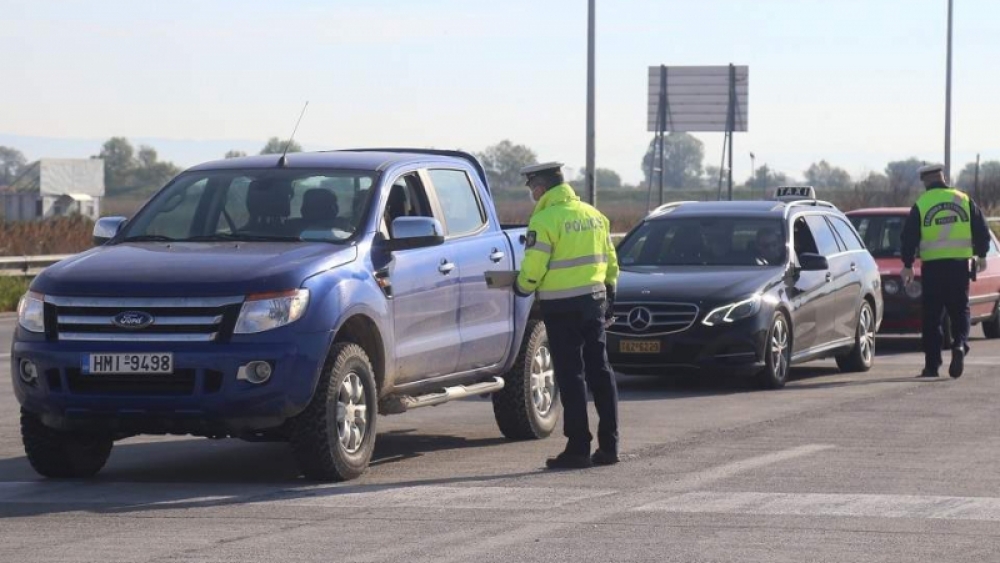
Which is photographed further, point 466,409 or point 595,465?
point 466,409

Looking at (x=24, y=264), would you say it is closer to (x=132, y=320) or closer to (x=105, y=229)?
(x=105, y=229)

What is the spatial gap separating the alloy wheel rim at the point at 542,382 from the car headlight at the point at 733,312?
3340 millimetres

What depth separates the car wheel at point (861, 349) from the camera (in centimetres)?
1839

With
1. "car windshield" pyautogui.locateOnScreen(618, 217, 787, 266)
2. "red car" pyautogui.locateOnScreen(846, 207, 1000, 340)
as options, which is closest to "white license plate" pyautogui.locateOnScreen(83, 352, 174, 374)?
"car windshield" pyautogui.locateOnScreen(618, 217, 787, 266)

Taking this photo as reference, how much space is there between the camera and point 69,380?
1007cm

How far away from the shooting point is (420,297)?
11273mm

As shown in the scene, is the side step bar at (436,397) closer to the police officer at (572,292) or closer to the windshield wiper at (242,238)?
the police officer at (572,292)

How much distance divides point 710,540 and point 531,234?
3238 millimetres

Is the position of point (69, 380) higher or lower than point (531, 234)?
lower

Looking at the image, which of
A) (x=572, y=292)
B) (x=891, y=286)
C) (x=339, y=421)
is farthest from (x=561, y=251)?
(x=891, y=286)

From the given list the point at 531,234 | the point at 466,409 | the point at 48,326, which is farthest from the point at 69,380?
the point at 466,409

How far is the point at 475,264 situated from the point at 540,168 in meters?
0.91

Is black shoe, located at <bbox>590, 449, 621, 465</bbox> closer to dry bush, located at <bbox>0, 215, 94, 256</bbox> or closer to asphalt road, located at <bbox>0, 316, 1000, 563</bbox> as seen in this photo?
asphalt road, located at <bbox>0, 316, 1000, 563</bbox>

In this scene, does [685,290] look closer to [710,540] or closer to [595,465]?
[595,465]
